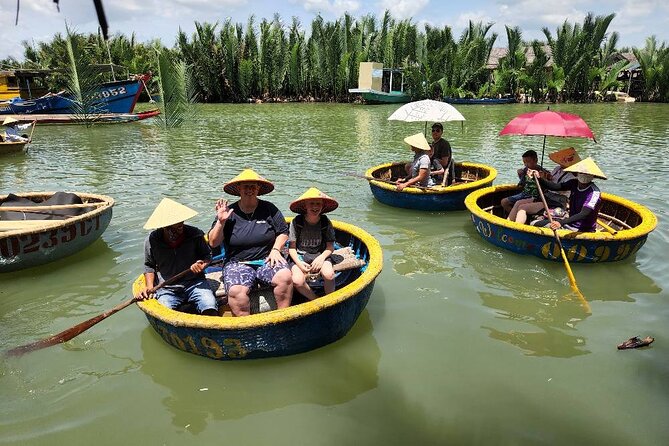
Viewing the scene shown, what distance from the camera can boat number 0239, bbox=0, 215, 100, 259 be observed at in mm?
5367

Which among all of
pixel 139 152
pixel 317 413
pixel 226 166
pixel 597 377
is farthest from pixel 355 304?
pixel 139 152

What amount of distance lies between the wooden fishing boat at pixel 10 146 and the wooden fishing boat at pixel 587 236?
13177mm

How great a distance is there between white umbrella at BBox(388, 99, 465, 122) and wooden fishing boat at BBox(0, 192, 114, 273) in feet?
15.7

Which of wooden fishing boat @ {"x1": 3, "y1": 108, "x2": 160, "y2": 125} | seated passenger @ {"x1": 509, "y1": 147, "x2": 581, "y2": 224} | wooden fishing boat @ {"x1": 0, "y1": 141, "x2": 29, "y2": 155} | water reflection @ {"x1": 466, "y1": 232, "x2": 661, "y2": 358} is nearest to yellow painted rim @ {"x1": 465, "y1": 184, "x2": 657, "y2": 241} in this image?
water reflection @ {"x1": 466, "y1": 232, "x2": 661, "y2": 358}

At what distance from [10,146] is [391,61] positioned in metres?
25.8

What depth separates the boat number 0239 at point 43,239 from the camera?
17.6ft

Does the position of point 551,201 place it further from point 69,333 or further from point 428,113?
point 69,333

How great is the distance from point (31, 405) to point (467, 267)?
15.2 feet

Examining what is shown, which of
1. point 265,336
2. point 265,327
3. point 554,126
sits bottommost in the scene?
point 265,336

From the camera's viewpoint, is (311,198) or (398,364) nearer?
(398,364)

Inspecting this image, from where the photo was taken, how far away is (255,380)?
3793mm

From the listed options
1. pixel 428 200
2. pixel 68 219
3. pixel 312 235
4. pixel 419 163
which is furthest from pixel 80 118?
pixel 312 235

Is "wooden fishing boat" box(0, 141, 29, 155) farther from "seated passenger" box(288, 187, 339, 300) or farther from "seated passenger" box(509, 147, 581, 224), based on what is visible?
"seated passenger" box(509, 147, 581, 224)

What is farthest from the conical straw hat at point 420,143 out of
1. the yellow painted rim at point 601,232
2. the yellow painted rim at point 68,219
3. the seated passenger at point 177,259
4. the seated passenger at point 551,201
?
the yellow painted rim at point 68,219
